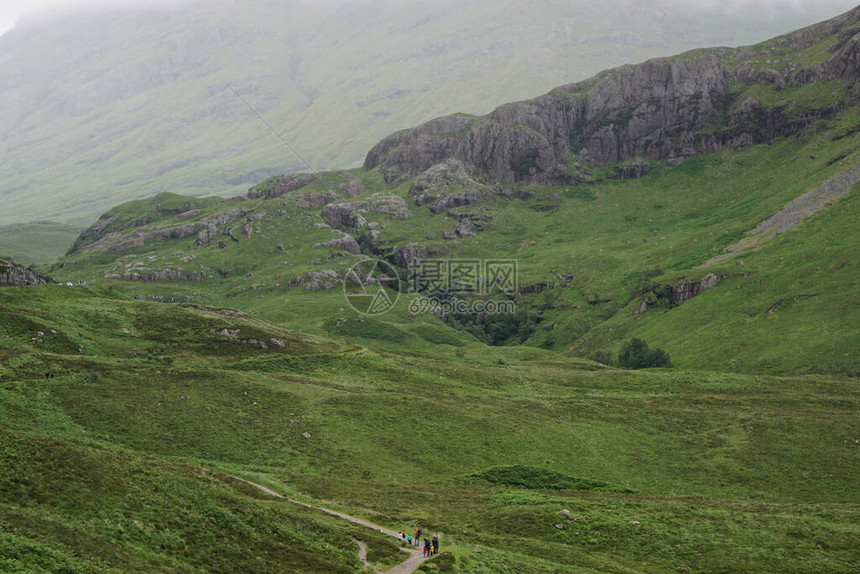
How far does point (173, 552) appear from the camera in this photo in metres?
33.8

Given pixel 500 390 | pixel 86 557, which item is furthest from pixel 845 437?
pixel 86 557

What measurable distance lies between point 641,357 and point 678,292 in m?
55.1

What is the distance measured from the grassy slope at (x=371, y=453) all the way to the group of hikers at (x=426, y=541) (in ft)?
7.23

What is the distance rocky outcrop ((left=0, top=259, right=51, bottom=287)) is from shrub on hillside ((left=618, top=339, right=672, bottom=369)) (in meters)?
145

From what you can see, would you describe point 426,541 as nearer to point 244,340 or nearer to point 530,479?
point 530,479

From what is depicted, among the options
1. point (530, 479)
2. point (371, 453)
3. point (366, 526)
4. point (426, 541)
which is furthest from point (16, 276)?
point (426, 541)

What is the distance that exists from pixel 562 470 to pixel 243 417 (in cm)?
4454

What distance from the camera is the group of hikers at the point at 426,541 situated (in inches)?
1659

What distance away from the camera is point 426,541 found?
41656mm

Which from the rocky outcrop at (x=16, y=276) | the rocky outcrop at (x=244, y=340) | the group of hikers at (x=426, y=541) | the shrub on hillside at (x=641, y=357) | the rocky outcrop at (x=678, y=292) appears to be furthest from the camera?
the rocky outcrop at (x=678, y=292)

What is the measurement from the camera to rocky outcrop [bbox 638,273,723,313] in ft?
611

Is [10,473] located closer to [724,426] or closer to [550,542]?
[550,542]

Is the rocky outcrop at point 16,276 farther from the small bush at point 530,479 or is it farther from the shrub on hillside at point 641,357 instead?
the shrub on hillside at point 641,357

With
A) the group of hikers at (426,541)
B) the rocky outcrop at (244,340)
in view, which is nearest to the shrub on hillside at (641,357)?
the rocky outcrop at (244,340)
